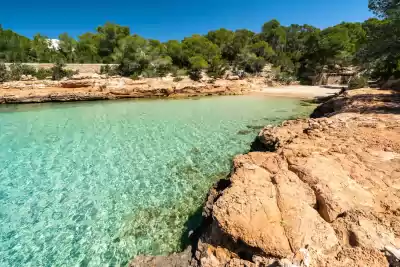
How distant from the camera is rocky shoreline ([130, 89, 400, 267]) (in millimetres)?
2369

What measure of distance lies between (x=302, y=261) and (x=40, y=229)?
431 cm

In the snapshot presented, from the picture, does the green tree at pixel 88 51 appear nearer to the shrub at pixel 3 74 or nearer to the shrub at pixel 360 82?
the shrub at pixel 3 74

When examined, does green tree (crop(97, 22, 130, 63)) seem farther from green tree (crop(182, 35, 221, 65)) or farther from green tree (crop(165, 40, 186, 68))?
green tree (crop(182, 35, 221, 65))

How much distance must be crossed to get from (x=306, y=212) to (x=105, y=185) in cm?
464

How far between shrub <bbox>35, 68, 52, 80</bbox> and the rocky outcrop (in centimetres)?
2702

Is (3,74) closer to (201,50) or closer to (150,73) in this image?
(150,73)

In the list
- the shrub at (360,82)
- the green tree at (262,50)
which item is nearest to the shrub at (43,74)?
the green tree at (262,50)

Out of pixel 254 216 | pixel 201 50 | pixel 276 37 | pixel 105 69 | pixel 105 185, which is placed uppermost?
pixel 276 37

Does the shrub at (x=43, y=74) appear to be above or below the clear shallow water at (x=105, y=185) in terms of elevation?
above

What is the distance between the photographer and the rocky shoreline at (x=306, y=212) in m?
2.37

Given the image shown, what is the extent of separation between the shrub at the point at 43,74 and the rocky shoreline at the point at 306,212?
88.4ft

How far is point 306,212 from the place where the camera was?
9.16 feet

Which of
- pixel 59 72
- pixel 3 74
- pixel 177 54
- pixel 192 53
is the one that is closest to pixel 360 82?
pixel 192 53

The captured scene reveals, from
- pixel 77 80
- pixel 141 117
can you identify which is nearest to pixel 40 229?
pixel 141 117
